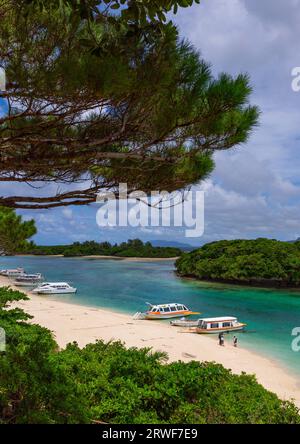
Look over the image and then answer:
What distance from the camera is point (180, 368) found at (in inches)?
190

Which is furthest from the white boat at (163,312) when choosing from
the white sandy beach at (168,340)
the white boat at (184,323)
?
the white boat at (184,323)

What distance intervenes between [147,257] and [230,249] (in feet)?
159

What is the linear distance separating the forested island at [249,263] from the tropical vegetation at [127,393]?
29737 millimetres

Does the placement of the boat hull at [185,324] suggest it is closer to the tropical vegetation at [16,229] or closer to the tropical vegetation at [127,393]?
the tropical vegetation at [16,229]

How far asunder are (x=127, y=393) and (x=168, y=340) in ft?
32.3

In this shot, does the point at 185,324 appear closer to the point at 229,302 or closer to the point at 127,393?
the point at 229,302

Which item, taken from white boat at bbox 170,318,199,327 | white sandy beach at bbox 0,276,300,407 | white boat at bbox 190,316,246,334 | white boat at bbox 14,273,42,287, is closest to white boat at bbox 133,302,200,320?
white sandy beach at bbox 0,276,300,407

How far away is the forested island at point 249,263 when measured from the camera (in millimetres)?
33219

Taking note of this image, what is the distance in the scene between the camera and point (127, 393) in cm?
421

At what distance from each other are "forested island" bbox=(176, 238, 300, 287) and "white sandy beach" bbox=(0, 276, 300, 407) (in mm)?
18322

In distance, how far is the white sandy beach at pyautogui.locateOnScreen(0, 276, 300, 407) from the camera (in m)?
10.5

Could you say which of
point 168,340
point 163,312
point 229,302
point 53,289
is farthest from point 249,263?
point 168,340
